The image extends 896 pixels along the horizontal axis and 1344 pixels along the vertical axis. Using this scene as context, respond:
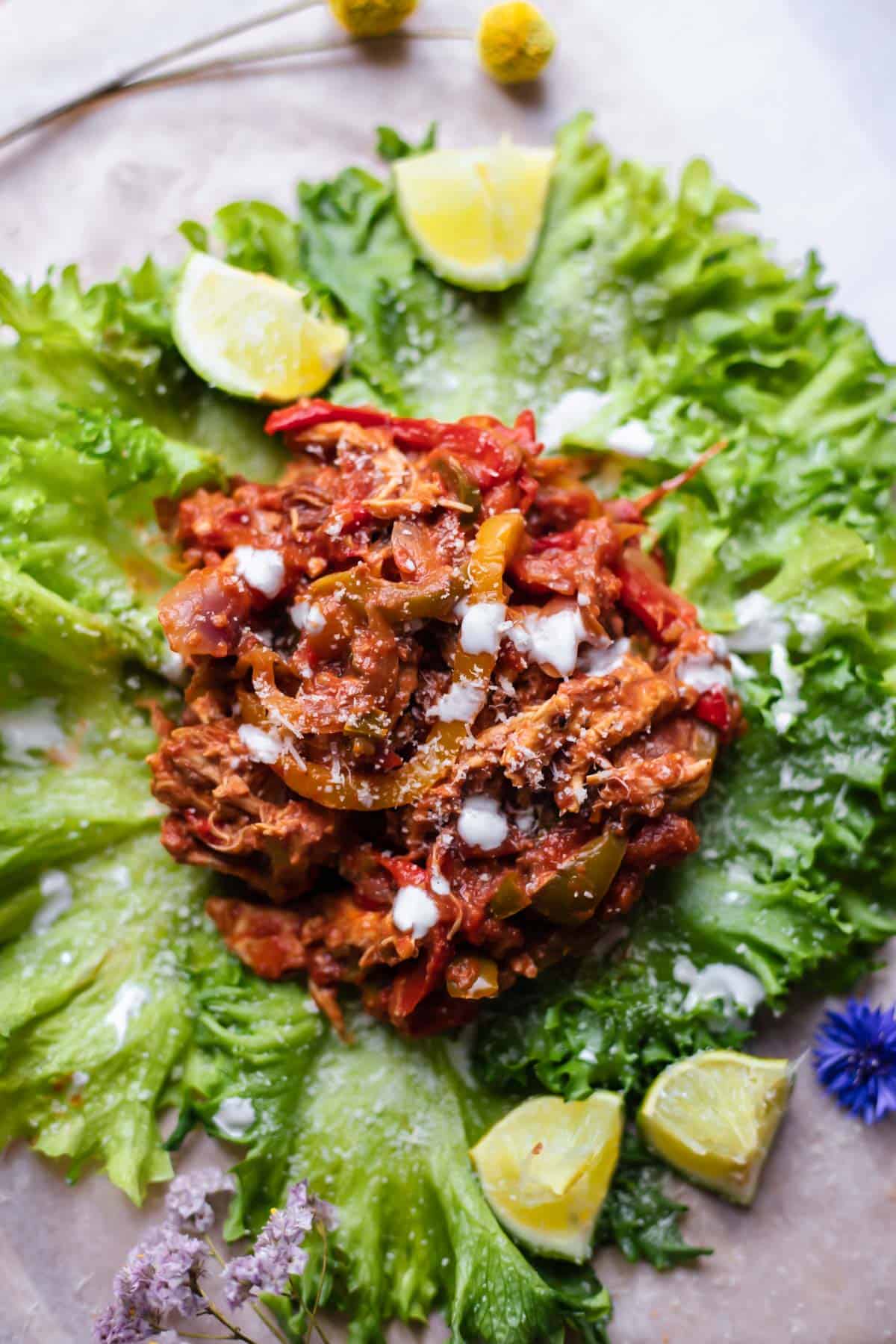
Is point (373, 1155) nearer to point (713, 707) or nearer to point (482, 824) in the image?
point (482, 824)

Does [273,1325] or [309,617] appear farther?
[273,1325]

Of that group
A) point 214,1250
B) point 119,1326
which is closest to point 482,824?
point 214,1250

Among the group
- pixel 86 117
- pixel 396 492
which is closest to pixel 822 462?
pixel 396 492

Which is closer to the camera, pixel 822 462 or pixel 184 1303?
pixel 184 1303

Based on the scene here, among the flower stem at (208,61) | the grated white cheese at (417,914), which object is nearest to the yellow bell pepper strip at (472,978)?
the grated white cheese at (417,914)

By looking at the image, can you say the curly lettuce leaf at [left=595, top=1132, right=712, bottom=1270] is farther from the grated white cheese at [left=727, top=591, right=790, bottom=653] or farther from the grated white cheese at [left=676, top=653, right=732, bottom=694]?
the grated white cheese at [left=727, top=591, right=790, bottom=653]

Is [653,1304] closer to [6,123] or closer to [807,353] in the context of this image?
[807,353]
